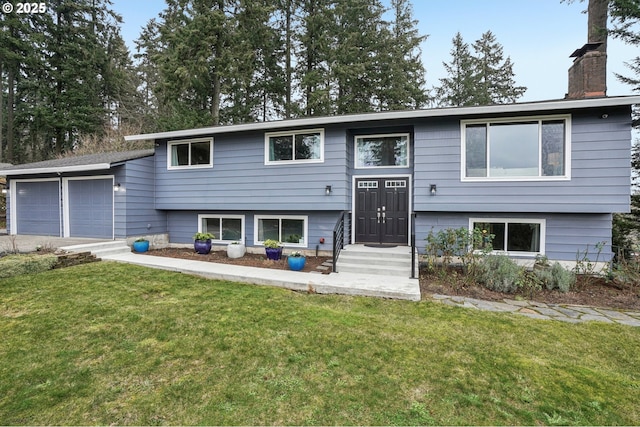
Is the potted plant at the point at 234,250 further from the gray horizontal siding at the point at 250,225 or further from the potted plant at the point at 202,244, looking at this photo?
the potted plant at the point at 202,244

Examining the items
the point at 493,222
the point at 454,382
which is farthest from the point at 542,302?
the point at 454,382

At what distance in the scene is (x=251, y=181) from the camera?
28.1 feet

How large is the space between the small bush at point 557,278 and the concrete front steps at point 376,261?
2.70 meters

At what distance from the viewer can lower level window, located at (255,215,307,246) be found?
28.0 ft

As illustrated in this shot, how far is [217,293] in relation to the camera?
532cm

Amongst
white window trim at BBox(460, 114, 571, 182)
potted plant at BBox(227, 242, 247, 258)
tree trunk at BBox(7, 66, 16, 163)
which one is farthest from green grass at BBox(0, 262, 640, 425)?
tree trunk at BBox(7, 66, 16, 163)

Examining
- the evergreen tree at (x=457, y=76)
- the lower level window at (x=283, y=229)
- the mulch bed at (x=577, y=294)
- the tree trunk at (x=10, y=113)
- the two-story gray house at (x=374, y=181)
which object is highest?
the evergreen tree at (x=457, y=76)

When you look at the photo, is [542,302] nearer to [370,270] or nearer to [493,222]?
[493,222]

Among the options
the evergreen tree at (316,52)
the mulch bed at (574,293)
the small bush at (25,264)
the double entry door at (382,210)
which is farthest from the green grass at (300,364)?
the evergreen tree at (316,52)

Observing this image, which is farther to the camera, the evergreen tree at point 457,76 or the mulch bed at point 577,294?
the evergreen tree at point 457,76

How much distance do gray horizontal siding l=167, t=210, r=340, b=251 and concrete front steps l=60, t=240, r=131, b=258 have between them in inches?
63.3

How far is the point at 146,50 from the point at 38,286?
22.1 m

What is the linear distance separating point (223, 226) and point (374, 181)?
→ 5237 mm

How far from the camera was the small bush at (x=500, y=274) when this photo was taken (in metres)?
5.62
